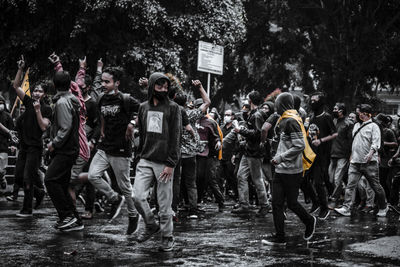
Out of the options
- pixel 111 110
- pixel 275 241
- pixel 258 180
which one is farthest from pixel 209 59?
pixel 275 241

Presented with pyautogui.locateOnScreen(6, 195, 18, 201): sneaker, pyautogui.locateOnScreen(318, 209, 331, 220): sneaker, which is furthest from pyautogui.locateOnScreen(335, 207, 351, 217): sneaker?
pyautogui.locateOnScreen(6, 195, 18, 201): sneaker

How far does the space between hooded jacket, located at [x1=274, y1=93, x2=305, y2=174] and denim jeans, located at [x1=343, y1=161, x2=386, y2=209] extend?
13.2 feet

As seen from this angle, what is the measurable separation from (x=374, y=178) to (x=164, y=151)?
5.72 metres

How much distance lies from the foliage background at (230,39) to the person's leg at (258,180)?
11.3 metres

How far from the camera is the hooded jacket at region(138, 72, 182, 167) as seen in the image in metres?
7.04

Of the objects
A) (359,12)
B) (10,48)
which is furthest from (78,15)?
(359,12)

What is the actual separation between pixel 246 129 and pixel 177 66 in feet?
39.7

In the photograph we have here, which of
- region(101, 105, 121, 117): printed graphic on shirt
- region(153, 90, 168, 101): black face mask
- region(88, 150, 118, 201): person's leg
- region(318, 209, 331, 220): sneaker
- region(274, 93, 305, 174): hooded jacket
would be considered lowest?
region(318, 209, 331, 220): sneaker

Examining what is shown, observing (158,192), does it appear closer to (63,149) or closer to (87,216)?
(63,149)

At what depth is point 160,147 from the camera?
704 cm

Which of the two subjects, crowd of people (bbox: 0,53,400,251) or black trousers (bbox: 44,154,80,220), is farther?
black trousers (bbox: 44,154,80,220)

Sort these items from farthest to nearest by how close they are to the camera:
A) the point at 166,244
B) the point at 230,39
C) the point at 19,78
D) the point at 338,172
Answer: the point at 230,39 → the point at 338,172 → the point at 19,78 → the point at 166,244

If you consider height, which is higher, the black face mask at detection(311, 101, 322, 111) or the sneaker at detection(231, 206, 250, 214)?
the black face mask at detection(311, 101, 322, 111)

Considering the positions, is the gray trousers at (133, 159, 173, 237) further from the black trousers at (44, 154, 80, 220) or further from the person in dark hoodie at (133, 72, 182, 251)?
the black trousers at (44, 154, 80, 220)
